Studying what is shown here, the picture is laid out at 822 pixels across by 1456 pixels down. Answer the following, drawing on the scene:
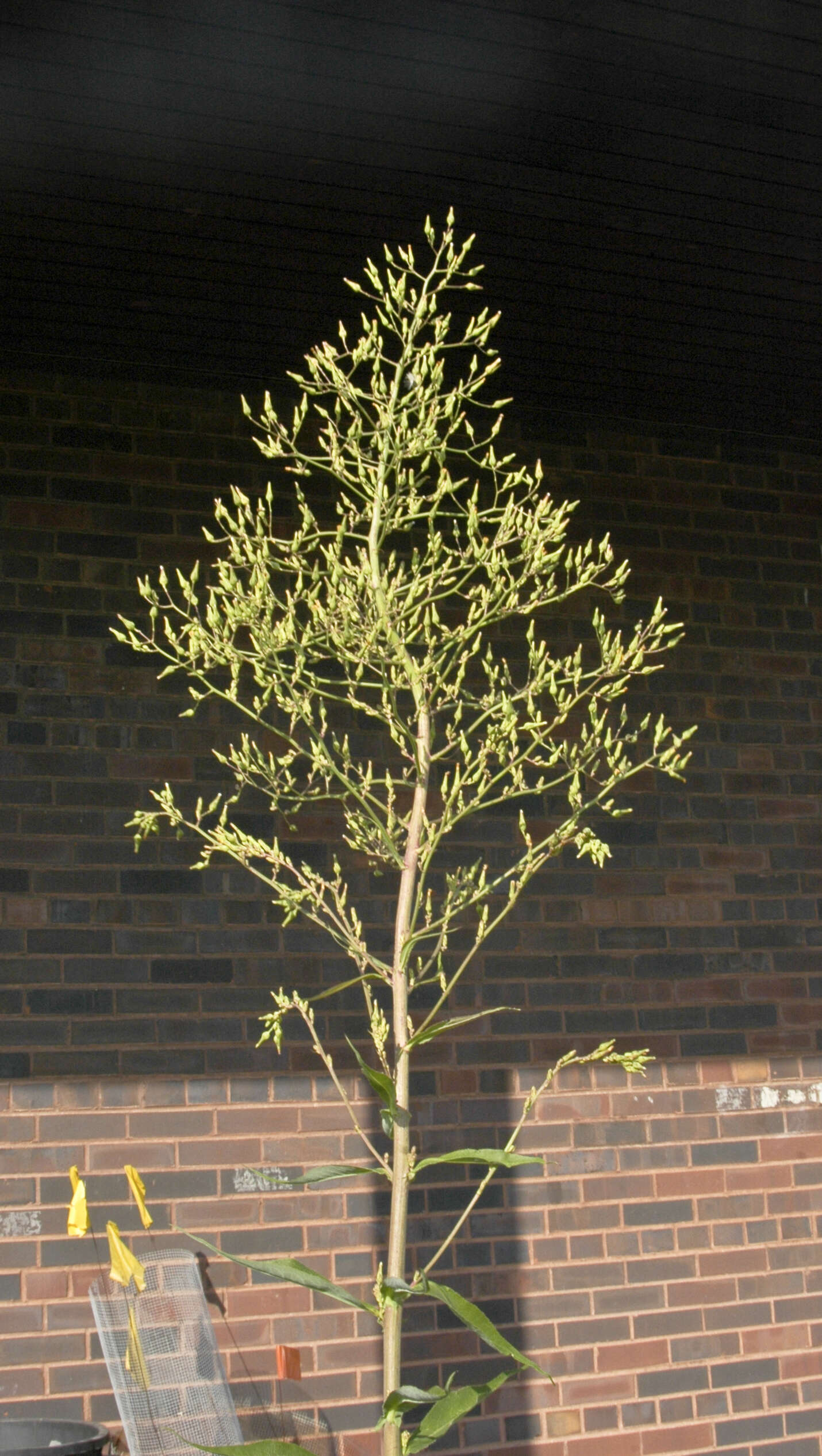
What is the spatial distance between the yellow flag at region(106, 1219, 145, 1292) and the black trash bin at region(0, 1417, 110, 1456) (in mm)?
277

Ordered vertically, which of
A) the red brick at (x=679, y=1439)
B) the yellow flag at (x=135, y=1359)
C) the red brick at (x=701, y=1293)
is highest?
the yellow flag at (x=135, y=1359)

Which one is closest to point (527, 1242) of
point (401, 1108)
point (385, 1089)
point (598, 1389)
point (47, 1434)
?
point (598, 1389)

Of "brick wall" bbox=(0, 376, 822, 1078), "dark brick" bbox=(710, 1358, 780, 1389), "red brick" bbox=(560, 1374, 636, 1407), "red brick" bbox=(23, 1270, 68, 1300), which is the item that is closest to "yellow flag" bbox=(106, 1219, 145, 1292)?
"red brick" bbox=(23, 1270, 68, 1300)

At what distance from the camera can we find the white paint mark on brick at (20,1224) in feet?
10.5

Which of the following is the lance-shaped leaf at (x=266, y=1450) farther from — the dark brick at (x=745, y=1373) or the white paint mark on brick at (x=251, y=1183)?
the dark brick at (x=745, y=1373)

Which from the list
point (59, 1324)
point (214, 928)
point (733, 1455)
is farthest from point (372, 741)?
point (733, 1455)

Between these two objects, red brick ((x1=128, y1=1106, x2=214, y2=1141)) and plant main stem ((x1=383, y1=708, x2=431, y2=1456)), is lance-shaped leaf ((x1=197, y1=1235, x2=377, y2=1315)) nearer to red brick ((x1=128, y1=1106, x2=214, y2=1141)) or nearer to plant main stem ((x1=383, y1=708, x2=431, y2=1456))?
plant main stem ((x1=383, y1=708, x2=431, y2=1456))

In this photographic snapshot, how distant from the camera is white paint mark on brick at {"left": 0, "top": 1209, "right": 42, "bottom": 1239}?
321 cm

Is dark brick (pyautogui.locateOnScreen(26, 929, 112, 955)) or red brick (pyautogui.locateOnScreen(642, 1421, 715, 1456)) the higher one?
dark brick (pyautogui.locateOnScreen(26, 929, 112, 955))

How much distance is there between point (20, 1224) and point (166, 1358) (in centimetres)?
43

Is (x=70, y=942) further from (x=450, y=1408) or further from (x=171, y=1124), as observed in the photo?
(x=450, y=1408)

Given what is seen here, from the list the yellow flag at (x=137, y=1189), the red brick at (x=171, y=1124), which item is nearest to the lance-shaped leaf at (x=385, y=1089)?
the yellow flag at (x=137, y=1189)

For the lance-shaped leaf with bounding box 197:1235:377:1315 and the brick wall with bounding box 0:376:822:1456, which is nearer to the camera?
the lance-shaped leaf with bounding box 197:1235:377:1315

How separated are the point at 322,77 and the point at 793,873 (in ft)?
8.09
